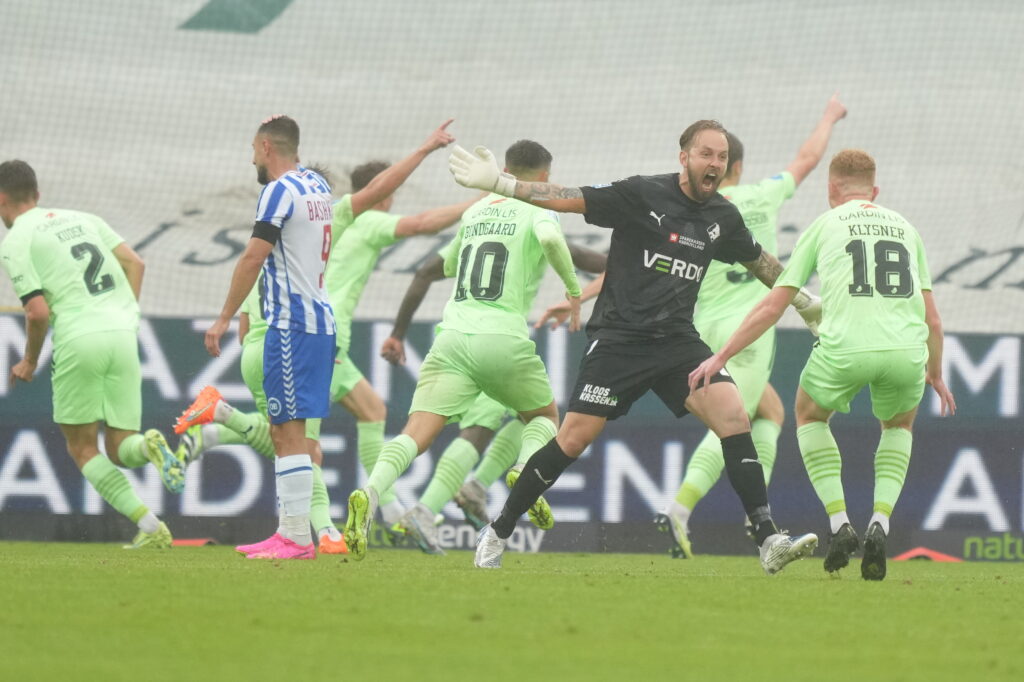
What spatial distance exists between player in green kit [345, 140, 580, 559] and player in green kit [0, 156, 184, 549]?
1.96 meters

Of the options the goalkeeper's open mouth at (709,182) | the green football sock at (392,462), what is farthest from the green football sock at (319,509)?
the goalkeeper's open mouth at (709,182)

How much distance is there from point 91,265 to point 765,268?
426 cm

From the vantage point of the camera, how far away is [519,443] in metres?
9.50

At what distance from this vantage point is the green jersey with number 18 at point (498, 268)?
812 cm

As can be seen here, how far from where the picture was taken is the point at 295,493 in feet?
24.8

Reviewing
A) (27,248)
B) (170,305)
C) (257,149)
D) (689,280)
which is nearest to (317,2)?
(170,305)

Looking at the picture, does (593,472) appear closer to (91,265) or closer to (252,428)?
(252,428)

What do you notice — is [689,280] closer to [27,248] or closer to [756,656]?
[756,656]

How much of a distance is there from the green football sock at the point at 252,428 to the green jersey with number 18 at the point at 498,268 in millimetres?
1854

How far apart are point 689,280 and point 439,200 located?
9.98 m

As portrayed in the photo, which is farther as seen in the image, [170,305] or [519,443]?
[170,305]

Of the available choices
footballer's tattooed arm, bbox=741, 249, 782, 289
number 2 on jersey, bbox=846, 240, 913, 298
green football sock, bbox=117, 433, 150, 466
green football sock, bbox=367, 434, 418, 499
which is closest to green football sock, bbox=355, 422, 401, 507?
green football sock, bbox=117, 433, 150, 466

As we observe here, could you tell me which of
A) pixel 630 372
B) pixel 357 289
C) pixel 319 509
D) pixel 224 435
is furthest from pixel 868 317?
pixel 224 435

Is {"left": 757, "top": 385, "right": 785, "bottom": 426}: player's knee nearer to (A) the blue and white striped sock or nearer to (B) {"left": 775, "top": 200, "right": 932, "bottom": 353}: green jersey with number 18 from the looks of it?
(B) {"left": 775, "top": 200, "right": 932, "bottom": 353}: green jersey with number 18
